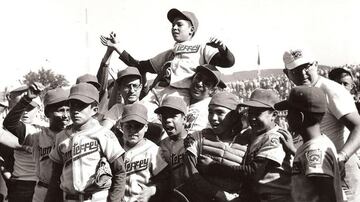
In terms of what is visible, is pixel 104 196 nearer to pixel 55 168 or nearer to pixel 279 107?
pixel 55 168

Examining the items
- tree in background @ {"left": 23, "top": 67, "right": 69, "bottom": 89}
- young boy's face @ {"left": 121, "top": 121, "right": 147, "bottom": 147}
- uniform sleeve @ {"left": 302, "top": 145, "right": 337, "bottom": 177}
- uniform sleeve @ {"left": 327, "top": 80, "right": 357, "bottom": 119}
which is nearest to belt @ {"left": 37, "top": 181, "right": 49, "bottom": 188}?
young boy's face @ {"left": 121, "top": 121, "right": 147, "bottom": 147}

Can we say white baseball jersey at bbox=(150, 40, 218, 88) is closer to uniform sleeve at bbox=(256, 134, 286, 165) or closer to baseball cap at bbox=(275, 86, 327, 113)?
uniform sleeve at bbox=(256, 134, 286, 165)

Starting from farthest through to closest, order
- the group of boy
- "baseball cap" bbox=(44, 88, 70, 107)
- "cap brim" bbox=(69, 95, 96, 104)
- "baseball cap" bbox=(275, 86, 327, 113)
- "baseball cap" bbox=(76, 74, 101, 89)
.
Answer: "baseball cap" bbox=(76, 74, 101, 89)
"baseball cap" bbox=(44, 88, 70, 107)
"cap brim" bbox=(69, 95, 96, 104)
the group of boy
"baseball cap" bbox=(275, 86, 327, 113)

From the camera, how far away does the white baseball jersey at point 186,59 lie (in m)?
6.10

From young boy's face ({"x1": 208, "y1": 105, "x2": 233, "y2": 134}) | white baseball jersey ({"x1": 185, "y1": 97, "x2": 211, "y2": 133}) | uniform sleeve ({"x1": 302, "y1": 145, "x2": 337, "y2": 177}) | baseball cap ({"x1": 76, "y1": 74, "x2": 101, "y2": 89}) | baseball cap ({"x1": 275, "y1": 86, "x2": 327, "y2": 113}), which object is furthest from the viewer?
baseball cap ({"x1": 76, "y1": 74, "x2": 101, "y2": 89})

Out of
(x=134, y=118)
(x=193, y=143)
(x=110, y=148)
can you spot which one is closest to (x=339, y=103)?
(x=193, y=143)

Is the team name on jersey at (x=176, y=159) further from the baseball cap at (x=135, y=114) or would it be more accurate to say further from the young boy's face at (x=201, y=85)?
the young boy's face at (x=201, y=85)

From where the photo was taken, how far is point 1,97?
7496mm

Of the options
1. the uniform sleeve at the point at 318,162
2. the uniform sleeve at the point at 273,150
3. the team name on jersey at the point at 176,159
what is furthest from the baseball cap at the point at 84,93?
the uniform sleeve at the point at 318,162

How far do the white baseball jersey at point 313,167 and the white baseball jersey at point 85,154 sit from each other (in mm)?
1712

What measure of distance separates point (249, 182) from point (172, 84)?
81.1 inches

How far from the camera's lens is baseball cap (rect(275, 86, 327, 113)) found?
12.6 feet

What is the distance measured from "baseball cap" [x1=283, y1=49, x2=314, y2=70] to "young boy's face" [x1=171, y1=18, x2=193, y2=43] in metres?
1.92

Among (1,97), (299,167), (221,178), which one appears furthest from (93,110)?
(1,97)
